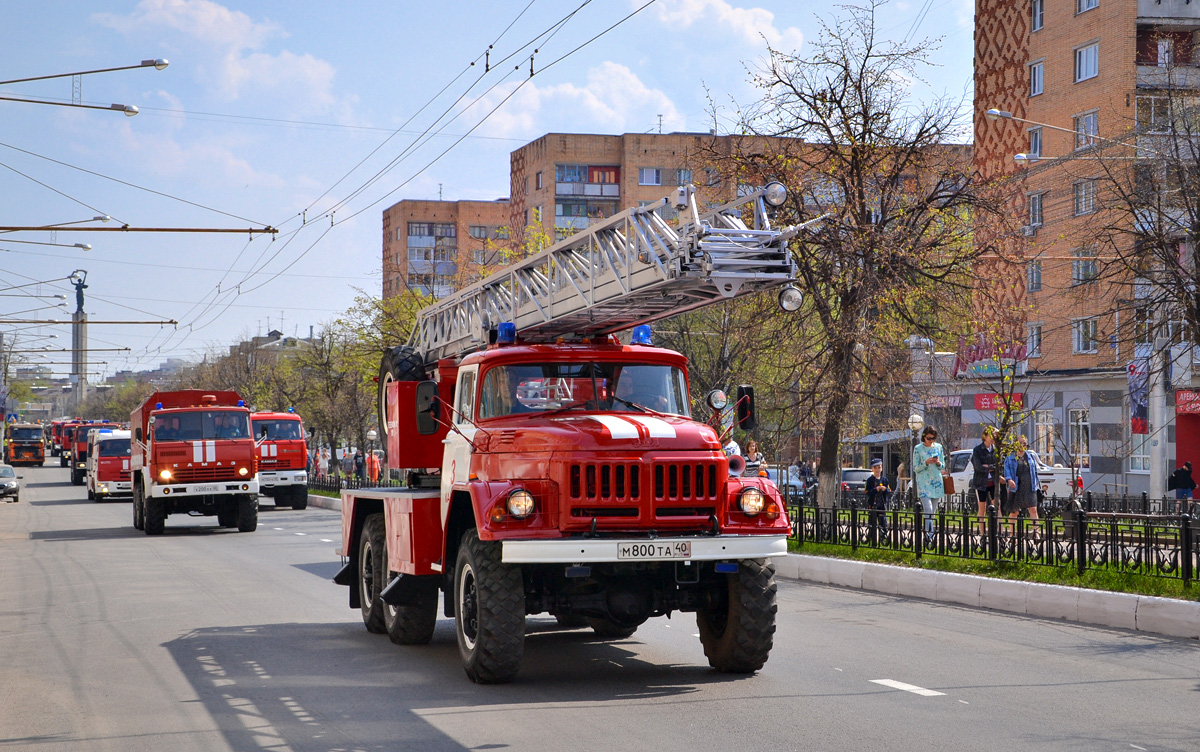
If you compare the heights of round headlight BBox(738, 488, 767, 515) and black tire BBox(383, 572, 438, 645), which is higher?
round headlight BBox(738, 488, 767, 515)

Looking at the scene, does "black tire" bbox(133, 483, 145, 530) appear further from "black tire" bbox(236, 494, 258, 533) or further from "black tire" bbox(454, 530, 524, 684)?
"black tire" bbox(454, 530, 524, 684)

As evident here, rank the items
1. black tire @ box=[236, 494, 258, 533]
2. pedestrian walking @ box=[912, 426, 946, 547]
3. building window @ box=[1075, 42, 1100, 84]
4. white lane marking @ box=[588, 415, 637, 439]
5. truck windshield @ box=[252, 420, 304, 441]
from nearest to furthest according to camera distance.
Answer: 1. white lane marking @ box=[588, 415, 637, 439]
2. pedestrian walking @ box=[912, 426, 946, 547]
3. black tire @ box=[236, 494, 258, 533]
4. truck windshield @ box=[252, 420, 304, 441]
5. building window @ box=[1075, 42, 1100, 84]

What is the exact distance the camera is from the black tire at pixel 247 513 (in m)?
28.1

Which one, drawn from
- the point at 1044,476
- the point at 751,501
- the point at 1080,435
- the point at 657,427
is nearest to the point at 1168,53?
the point at 1044,476

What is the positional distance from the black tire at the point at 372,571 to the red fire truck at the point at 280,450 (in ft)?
86.8

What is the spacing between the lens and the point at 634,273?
9828 millimetres

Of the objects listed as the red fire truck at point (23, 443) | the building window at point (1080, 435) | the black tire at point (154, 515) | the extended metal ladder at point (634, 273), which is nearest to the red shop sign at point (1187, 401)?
the building window at point (1080, 435)

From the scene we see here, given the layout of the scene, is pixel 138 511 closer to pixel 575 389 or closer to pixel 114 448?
pixel 114 448

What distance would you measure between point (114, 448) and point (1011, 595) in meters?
37.0

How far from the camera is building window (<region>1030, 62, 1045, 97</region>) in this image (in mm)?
46000

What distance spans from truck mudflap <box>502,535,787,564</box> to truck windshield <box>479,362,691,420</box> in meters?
1.44

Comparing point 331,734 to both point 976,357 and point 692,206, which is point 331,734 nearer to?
point 692,206

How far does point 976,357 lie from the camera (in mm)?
41188

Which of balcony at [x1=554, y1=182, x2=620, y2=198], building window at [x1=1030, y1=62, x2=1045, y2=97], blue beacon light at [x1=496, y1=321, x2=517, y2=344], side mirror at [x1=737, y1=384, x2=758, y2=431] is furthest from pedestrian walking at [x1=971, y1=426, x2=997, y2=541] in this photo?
balcony at [x1=554, y1=182, x2=620, y2=198]
